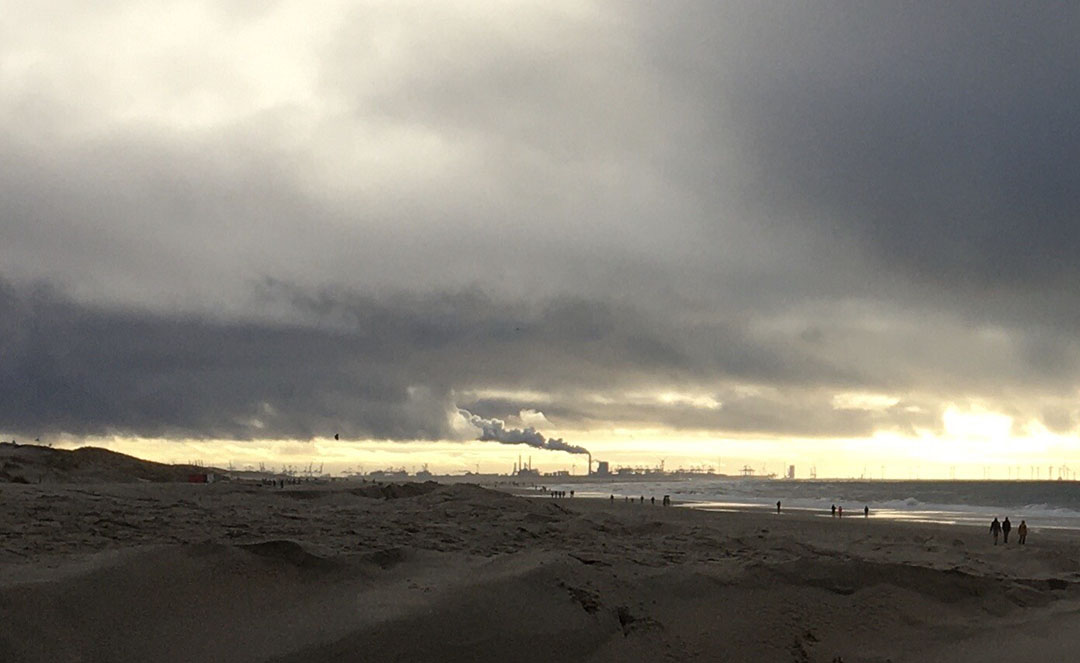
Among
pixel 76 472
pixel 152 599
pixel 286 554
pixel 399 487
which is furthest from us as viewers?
pixel 76 472

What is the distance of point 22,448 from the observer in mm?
69000

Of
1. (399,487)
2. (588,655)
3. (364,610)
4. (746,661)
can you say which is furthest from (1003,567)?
(399,487)

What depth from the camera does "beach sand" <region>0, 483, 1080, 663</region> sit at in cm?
988

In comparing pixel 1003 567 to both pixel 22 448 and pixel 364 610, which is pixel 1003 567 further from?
pixel 22 448

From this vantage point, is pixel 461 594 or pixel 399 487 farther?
pixel 399 487

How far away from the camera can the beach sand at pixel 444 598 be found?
32.4ft

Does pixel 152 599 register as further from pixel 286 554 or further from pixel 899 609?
pixel 899 609

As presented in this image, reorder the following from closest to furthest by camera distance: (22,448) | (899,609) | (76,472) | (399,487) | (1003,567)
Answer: (899,609) < (1003,567) < (399,487) < (76,472) < (22,448)

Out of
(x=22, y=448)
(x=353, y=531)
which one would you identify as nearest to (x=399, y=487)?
(x=353, y=531)

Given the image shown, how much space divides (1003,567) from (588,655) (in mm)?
17255

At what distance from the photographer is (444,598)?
437 inches

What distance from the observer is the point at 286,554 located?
12.0 metres

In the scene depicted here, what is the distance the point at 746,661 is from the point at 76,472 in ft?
199

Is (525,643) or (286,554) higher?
(286,554)
